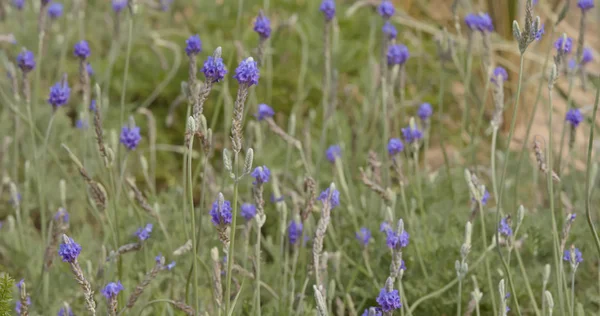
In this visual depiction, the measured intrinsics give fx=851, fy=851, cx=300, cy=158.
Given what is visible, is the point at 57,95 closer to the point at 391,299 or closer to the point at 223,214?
the point at 223,214

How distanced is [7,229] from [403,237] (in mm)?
1467

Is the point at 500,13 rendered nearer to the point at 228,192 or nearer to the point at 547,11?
the point at 547,11

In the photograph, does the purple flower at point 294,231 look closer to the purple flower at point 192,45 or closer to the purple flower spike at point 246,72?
the purple flower at point 192,45

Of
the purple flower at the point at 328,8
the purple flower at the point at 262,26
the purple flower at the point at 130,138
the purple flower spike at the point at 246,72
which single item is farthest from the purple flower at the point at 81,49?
the purple flower spike at the point at 246,72

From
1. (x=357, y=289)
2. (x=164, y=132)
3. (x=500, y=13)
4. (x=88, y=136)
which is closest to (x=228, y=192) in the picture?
(x=88, y=136)

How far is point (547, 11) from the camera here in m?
3.60

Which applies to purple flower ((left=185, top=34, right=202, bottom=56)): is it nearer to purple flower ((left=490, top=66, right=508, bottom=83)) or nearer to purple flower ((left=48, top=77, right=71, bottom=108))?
purple flower ((left=48, top=77, right=71, bottom=108))

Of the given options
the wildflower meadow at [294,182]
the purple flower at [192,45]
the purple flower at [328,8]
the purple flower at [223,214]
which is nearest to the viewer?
the purple flower at [223,214]

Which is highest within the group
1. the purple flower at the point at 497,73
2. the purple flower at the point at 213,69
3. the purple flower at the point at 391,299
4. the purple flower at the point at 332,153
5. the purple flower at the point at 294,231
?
the purple flower at the point at 497,73

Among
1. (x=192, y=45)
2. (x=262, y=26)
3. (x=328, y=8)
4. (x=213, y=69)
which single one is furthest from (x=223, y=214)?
(x=328, y=8)

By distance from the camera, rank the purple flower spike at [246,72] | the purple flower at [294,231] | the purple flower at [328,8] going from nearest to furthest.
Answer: the purple flower spike at [246,72] → the purple flower at [294,231] → the purple flower at [328,8]

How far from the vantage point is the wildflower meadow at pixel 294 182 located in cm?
160

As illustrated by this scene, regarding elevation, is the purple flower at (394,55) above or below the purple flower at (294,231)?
above

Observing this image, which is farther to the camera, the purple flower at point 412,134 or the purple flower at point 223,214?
the purple flower at point 412,134
